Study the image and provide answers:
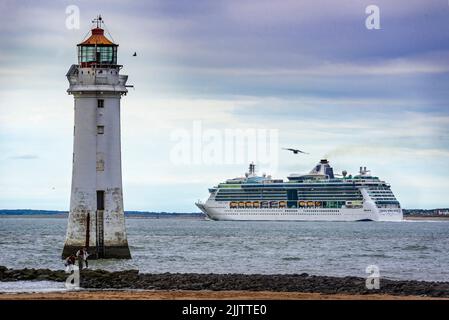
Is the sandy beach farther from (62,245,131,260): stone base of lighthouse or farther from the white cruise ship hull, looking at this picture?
the white cruise ship hull

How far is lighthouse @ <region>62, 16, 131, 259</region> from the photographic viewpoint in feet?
132

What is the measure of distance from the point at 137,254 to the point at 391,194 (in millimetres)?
113540

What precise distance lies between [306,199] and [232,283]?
12600 centimetres

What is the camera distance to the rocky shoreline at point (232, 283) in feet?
100

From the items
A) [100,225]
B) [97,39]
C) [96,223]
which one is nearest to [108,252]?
[100,225]

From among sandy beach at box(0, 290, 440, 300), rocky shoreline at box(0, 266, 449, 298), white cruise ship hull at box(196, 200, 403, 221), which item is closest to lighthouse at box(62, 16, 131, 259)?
rocky shoreline at box(0, 266, 449, 298)

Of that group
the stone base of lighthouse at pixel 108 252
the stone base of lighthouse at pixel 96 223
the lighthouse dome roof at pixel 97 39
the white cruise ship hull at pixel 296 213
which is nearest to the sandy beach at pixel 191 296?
the stone base of lighthouse at pixel 108 252

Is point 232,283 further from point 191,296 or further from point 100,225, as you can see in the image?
point 100,225

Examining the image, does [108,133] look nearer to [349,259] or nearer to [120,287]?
[120,287]

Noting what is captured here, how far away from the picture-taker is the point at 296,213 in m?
157

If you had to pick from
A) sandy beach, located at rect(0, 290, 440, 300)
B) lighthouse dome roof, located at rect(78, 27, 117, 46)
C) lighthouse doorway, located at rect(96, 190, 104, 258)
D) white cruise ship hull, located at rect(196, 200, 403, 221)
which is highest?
lighthouse dome roof, located at rect(78, 27, 117, 46)

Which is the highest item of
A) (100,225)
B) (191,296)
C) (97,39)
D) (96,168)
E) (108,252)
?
(97,39)

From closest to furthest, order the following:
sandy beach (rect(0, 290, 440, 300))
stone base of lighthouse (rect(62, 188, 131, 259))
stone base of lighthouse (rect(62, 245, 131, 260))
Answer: sandy beach (rect(0, 290, 440, 300)) → stone base of lighthouse (rect(62, 245, 131, 260)) → stone base of lighthouse (rect(62, 188, 131, 259))
